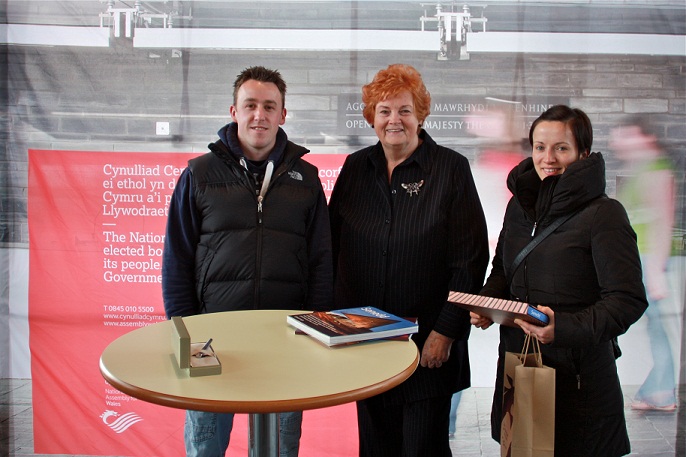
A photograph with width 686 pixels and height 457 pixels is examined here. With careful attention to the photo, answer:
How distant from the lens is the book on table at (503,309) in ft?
4.83

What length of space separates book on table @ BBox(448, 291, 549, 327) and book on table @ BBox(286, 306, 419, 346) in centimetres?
14

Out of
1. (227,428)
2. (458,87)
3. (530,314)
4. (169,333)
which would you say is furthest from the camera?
(458,87)

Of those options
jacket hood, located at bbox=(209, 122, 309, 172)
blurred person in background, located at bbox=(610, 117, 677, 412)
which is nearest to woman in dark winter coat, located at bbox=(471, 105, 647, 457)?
jacket hood, located at bbox=(209, 122, 309, 172)

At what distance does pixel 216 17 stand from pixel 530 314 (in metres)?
2.22

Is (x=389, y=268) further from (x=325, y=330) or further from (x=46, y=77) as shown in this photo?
(x=46, y=77)

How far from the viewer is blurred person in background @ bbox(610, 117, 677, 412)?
2896mm

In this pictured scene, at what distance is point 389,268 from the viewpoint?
2.08 m

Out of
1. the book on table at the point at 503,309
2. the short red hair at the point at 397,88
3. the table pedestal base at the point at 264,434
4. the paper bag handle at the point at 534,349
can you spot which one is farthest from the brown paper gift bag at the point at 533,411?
the short red hair at the point at 397,88

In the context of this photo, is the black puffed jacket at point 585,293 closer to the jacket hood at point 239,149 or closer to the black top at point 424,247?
the black top at point 424,247

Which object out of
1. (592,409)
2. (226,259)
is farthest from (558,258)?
(226,259)

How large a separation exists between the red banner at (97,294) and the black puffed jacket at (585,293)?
58.3 inches


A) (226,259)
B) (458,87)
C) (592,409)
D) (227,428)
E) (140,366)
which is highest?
(458,87)

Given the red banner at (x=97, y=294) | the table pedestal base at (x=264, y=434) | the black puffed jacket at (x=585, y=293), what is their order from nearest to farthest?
the table pedestal base at (x=264, y=434), the black puffed jacket at (x=585, y=293), the red banner at (x=97, y=294)

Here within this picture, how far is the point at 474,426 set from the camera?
3.03 meters
